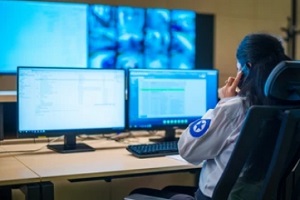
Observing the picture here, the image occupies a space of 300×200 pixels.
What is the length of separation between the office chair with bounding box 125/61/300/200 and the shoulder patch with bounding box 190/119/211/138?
217 mm

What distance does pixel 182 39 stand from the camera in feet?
15.3

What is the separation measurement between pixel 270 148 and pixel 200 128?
0.93 ft

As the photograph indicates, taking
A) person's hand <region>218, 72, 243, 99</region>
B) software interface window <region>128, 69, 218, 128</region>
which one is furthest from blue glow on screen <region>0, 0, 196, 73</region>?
person's hand <region>218, 72, 243, 99</region>

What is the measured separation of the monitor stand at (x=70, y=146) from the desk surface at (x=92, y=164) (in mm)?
46

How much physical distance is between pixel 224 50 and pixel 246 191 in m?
3.50

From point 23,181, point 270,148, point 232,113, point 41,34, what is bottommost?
point 23,181

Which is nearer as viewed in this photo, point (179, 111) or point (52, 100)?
point (52, 100)

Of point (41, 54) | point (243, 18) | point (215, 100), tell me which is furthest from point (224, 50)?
point (215, 100)

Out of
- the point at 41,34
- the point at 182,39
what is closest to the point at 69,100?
the point at 41,34

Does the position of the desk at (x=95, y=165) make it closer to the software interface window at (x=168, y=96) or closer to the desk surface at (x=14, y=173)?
the desk surface at (x=14, y=173)

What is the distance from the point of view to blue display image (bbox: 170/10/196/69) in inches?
182

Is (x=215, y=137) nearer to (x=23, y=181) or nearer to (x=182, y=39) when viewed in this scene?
(x=23, y=181)

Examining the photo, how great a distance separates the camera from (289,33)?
5.25 meters

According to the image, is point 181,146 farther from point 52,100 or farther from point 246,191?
point 52,100
